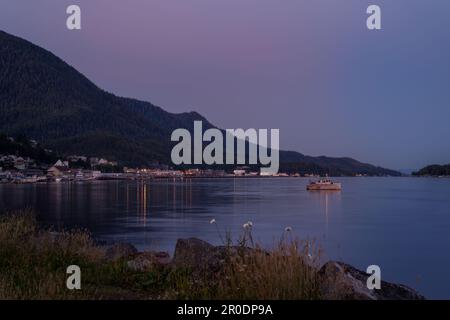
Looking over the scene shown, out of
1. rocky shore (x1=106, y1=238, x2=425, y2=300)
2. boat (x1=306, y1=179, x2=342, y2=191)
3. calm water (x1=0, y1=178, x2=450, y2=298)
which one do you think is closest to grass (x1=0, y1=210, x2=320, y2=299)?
rocky shore (x1=106, y1=238, x2=425, y2=300)

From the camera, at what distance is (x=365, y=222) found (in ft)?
208

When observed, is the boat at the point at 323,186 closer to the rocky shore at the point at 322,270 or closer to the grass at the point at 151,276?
the rocky shore at the point at 322,270

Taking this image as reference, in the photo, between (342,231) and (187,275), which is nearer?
(187,275)

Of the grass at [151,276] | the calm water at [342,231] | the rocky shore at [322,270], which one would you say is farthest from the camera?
the calm water at [342,231]

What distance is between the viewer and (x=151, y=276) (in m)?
10.2

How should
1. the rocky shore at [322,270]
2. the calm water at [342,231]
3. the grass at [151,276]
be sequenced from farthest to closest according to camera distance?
the calm water at [342,231] < the rocky shore at [322,270] < the grass at [151,276]

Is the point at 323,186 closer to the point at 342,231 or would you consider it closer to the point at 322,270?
the point at 342,231

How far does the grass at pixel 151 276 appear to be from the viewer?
26.2 ft

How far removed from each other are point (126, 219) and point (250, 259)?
51.8 meters

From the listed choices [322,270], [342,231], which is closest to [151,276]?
[322,270]

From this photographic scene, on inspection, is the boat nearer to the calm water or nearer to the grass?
the calm water

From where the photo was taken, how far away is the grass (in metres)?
8.00

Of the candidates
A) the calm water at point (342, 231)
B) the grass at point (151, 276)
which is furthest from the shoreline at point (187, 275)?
the calm water at point (342, 231)
